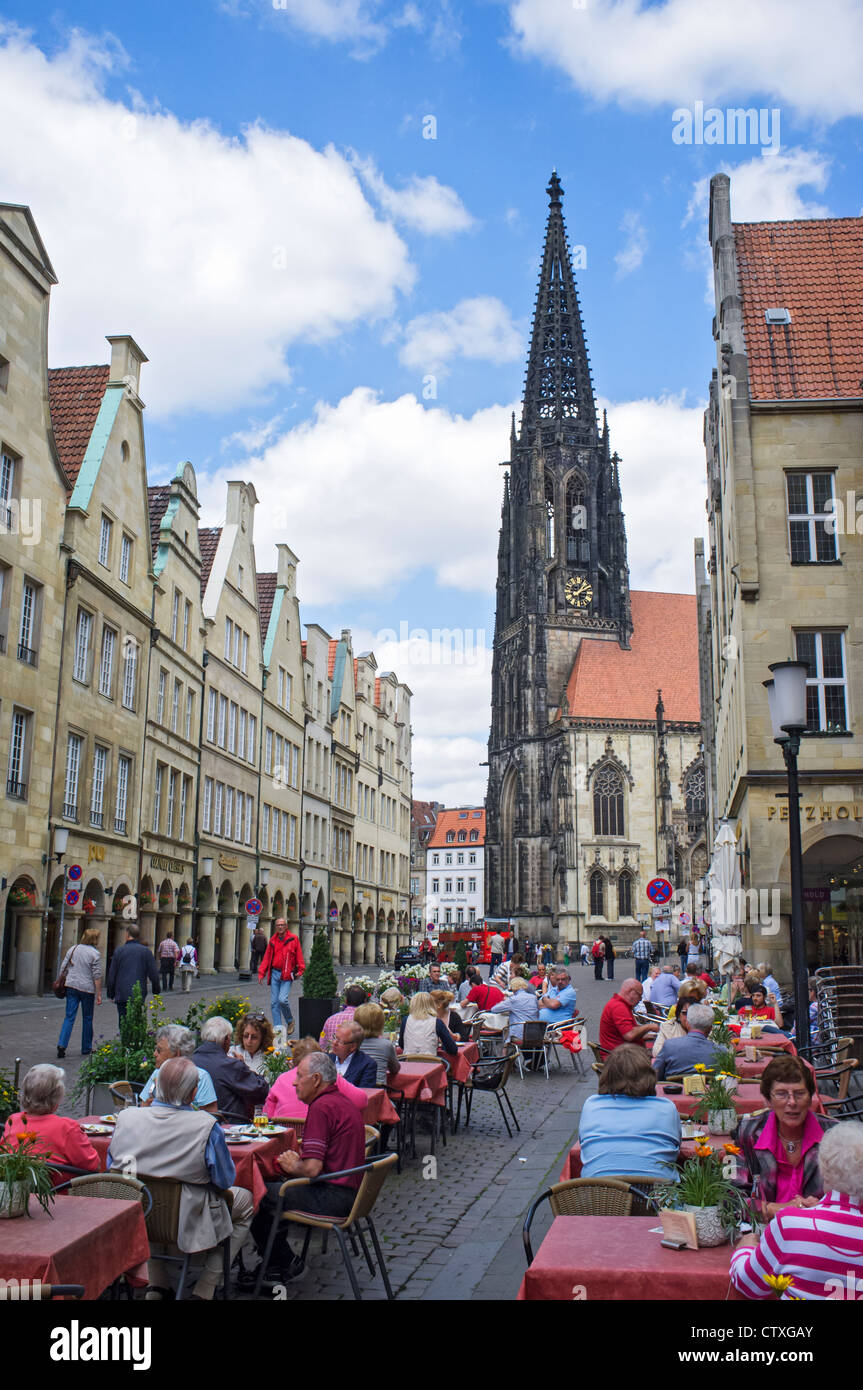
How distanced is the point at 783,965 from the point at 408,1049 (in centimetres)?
1039

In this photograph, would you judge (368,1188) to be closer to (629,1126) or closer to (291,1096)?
(629,1126)

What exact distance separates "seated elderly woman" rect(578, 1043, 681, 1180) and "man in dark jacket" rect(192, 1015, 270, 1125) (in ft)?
8.88

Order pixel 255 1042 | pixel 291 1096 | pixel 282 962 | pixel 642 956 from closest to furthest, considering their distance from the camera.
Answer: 1. pixel 291 1096
2. pixel 255 1042
3. pixel 282 962
4. pixel 642 956

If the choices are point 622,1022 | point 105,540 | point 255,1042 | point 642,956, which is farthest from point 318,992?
point 642,956

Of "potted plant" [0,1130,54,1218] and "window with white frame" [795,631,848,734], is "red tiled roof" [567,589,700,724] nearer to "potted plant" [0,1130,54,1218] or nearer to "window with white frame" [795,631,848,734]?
"window with white frame" [795,631,848,734]

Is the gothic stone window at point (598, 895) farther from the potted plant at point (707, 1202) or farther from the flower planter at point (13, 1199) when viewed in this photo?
the flower planter at point (13, 1199)

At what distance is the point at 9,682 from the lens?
23.4 meters

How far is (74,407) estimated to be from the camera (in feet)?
97.7

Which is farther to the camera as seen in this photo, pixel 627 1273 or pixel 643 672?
pixel 643 672

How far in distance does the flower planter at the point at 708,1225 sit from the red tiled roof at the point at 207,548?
35118 mm

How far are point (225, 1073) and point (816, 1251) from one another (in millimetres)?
5008

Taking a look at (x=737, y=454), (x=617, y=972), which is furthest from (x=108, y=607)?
(x=617, y=972)

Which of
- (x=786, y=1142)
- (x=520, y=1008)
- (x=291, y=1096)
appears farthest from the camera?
(x=520, y=1008)

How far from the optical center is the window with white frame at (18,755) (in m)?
23.6
